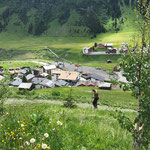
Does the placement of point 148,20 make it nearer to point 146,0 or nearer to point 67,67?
point 146,0

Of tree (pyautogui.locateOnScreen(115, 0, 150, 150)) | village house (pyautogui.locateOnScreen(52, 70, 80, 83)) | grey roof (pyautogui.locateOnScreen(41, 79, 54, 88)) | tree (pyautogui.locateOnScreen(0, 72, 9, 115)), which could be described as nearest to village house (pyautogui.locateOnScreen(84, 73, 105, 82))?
village house (pyautogui.locateOnScreen(52, 70, 80, 83))

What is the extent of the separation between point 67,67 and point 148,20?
113836mm

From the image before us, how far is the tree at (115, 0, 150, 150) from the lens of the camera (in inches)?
187

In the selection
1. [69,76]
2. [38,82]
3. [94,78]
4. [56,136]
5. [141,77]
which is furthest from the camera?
[94,78]

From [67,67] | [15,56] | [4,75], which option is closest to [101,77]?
[67,67]

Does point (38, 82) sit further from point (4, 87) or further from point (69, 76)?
point (4, 87)

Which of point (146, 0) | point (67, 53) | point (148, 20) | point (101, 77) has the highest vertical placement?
point (146, 0)

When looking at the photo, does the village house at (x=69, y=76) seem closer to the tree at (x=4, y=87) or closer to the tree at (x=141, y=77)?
the tree at (x=4, y=87)

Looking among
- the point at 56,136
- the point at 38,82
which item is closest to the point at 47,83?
the point at 38,82

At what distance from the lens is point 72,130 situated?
651cm

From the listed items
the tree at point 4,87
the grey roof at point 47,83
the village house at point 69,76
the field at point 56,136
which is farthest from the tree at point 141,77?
the village house at point 69,76

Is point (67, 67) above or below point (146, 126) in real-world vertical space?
below

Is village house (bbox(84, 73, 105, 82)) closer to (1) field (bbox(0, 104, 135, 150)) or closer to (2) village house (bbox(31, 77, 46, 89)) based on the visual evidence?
(2) village house (bbox(31, 77, 46, 89))

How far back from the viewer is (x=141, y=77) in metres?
4.84
